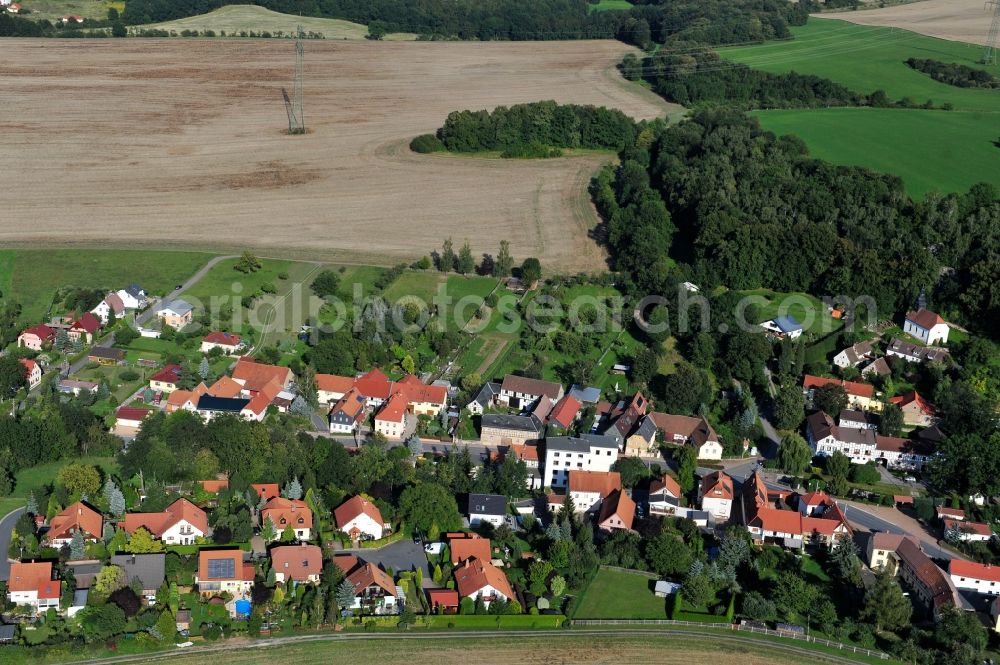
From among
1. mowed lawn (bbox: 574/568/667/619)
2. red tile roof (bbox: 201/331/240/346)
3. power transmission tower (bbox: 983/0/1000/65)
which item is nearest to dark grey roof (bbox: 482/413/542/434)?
mowed lawn (bbox: 574/568/667/619)

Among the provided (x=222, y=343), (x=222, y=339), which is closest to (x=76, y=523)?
(x=222, y=343)

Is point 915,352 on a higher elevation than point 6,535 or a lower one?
higher

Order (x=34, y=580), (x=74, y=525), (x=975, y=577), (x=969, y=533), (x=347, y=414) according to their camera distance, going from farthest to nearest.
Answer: (x=347, y=414)
(x=969, y=533)
(x=74, y=525)
(x=975, y=577)
(x=34, y=580)

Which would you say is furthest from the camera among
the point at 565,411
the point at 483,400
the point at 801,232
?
the point at 801,232

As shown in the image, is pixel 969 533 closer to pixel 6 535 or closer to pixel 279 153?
pixel 6 535

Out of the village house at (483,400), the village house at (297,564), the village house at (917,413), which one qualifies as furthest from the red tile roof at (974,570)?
the village house at (297,564)
